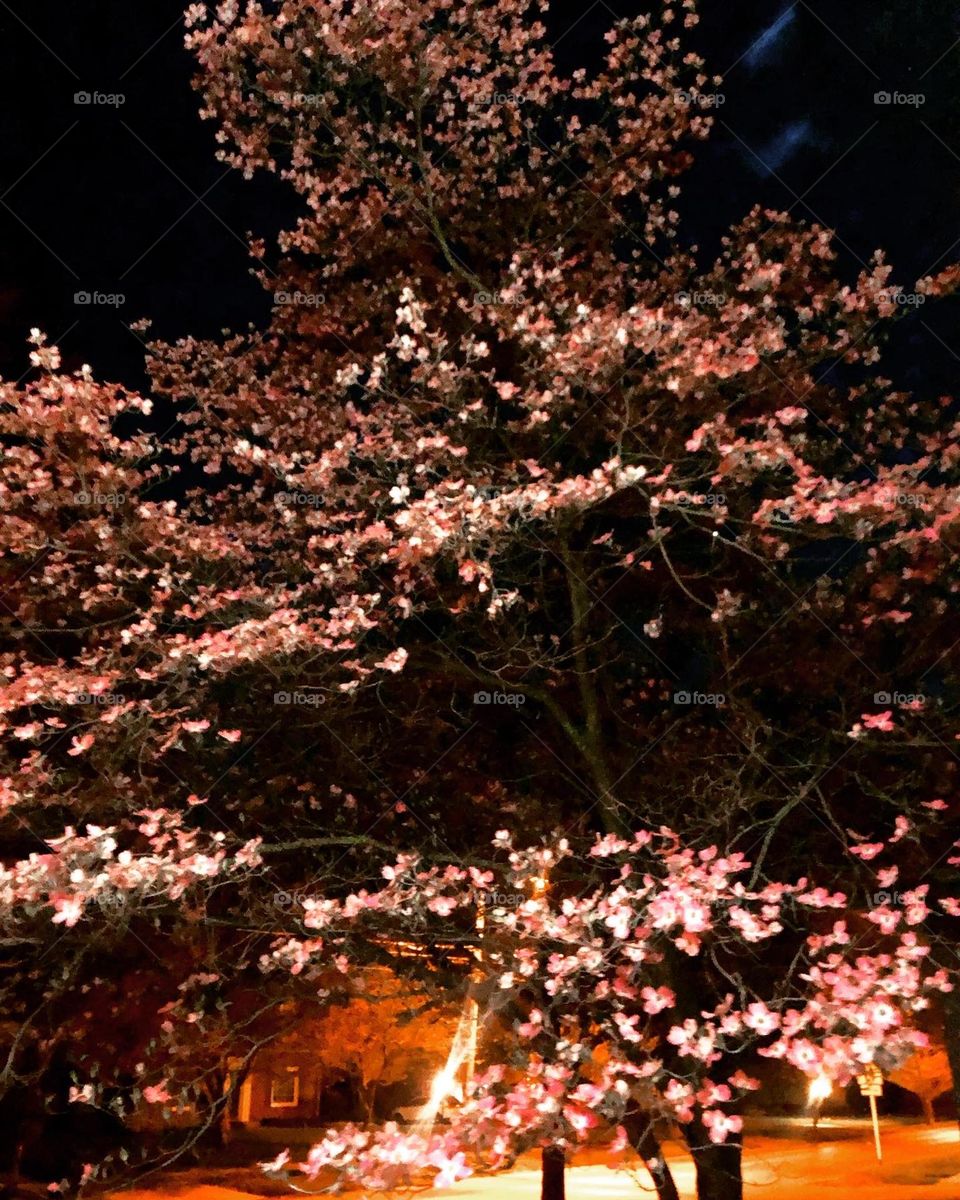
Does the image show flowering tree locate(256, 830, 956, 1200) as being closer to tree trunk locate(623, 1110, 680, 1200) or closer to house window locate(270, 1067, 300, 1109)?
tree trunk locate(623, 1110, 680, 1200)

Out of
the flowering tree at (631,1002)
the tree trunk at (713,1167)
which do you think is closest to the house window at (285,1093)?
the flowering tree at (631,1002)

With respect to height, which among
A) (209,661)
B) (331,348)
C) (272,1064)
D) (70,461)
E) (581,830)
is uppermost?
(331,348)

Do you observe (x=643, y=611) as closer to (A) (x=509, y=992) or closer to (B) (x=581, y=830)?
(B) (x=581, y=830)

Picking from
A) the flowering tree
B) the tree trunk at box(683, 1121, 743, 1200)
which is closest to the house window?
the flowering tree

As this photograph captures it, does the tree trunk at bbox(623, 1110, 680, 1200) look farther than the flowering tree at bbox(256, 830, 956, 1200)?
Yes

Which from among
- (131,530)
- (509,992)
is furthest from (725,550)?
(131,530)

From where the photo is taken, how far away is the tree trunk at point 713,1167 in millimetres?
7609

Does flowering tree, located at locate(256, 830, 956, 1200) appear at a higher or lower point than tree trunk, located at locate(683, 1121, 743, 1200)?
higher

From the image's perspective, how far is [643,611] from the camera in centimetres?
1065

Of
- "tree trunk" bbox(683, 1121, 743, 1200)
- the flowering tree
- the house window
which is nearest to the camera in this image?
the flowering tree

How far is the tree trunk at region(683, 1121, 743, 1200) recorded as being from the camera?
300 inches

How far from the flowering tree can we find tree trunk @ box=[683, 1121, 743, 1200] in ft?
0.04

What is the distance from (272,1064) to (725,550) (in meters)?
20.9

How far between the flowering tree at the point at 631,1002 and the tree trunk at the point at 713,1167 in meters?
0.01
